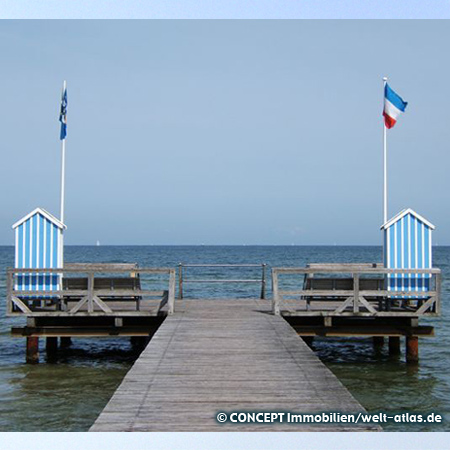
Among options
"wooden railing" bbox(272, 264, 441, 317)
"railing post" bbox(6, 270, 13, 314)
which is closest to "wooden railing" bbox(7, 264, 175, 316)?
"railing post" bbox(6, 270, 13, 314)

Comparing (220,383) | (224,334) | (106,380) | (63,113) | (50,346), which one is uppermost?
(63,113)

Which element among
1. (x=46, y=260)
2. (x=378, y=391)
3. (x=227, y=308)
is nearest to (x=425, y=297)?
(x=378, y=391)

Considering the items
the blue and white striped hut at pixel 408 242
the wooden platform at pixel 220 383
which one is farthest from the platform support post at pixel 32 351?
the blue and white striped hut at pixel 408 242

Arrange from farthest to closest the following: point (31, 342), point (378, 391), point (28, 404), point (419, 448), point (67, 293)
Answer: point (31, 342)
point (67, 293)
point (378, 391)
point (28, 404)
point (419, 448)

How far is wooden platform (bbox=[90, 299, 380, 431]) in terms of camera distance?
6.65 meters

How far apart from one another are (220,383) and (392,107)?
→ 11.2m

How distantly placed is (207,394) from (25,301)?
840cm

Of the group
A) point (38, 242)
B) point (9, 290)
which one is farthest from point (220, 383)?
point (38, 242)

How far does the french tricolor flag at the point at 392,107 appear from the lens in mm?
17266

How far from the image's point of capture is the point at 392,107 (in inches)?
682

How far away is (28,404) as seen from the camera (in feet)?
37.6

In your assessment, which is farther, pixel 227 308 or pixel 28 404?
pixel 227 308

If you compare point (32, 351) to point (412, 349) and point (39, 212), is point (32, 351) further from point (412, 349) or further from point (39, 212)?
point (412, 349)

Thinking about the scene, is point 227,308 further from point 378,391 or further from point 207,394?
point 207,394
